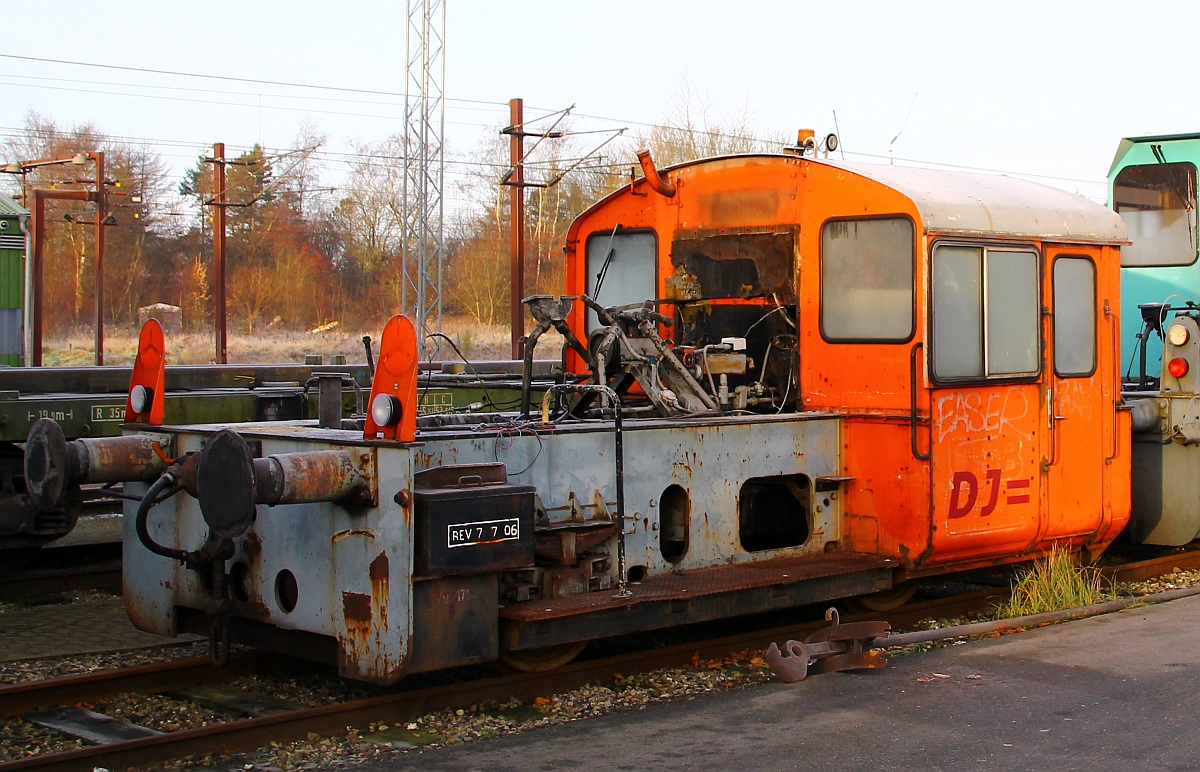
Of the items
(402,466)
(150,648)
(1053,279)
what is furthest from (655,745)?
(1053,279)

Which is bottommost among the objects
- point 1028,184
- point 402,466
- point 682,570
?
point 682,570

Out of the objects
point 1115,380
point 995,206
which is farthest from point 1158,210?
point 995,206

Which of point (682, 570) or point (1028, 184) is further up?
point (1028, 184)

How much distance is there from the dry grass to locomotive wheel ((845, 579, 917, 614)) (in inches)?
1035

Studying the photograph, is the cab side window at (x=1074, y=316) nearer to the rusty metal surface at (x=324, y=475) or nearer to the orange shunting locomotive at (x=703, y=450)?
the orange shunting locomotive at (x=703, y=450)

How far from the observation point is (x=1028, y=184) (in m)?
8.43

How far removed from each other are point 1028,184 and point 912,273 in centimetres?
178

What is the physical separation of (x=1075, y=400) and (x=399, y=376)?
4.43 m

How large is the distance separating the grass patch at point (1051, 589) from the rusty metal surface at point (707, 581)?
1.11 m

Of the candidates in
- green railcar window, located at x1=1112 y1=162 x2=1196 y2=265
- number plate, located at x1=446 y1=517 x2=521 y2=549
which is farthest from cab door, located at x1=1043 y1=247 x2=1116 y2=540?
number plate, located at x1=446 y1=517 x2=521 y2=549

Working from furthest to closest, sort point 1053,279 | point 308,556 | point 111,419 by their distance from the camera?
point 111,419 → point 1053,279 → point 308,556

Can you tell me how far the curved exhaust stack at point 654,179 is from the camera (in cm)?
796

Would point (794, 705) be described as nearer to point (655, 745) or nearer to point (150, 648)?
point (655, 745)

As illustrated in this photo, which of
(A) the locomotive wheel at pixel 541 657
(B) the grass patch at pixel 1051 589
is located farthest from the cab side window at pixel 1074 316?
(A) the locomotive wheel at pixel 541 657
